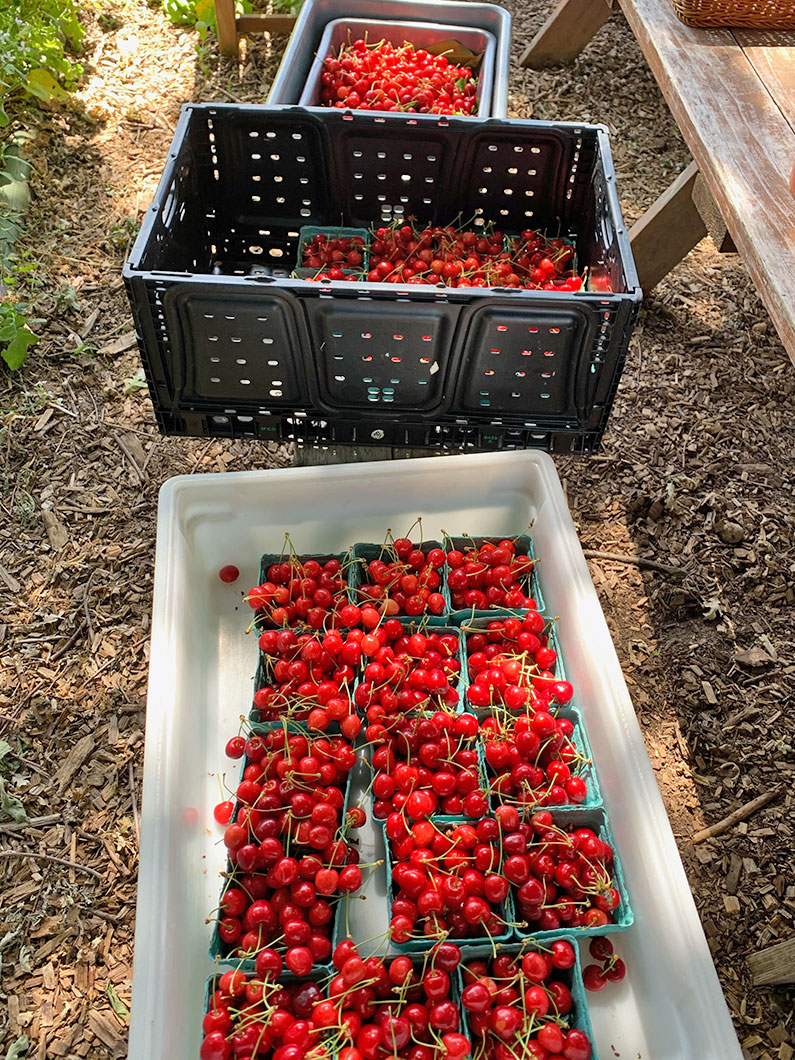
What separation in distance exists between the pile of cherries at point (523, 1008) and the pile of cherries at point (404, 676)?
0.50m

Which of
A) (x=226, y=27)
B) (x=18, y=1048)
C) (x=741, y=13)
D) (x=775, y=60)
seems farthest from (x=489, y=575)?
(x=226, y=27)

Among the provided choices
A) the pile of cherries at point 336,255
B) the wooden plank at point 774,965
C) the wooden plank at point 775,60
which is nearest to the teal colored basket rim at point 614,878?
the wooden plank at point 774,965

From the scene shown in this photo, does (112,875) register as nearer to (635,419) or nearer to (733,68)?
(635,419)

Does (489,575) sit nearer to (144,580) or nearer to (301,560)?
(301,560)

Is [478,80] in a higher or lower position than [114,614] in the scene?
higher

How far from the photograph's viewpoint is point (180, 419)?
215 centimetres

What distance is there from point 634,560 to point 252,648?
3.94ft

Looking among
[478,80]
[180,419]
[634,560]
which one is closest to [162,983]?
[180,419]

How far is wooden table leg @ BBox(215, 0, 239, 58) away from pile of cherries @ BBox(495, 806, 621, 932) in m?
4.18

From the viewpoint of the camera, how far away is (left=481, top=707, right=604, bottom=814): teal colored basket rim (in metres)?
1.69

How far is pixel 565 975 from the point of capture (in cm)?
156

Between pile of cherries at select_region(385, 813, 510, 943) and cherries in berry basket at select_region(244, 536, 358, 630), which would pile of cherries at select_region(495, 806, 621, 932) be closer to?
pile of cherries at select_region(385, 813, 510, 943)

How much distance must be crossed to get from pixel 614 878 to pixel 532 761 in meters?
0.27

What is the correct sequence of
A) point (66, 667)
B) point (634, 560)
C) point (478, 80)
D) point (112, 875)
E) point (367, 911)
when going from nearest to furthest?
point (367, 911) → point (112, 875) → point (66, 667) → point (634, 560) → point (478, 80)
